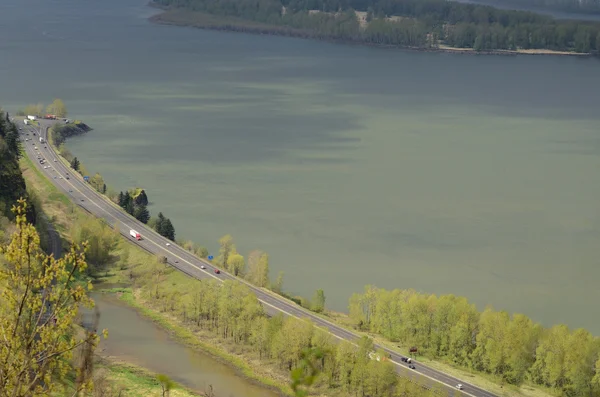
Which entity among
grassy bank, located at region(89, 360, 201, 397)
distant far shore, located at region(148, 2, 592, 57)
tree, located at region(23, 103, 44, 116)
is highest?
distant far shore, located at region(148, 2, 592, 57)

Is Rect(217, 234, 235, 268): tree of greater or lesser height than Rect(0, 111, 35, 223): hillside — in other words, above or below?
below

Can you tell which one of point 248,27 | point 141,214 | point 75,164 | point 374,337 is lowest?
point 374,337

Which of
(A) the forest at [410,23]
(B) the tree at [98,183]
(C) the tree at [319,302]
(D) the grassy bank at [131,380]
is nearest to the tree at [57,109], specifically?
(B) the tree at [98,183]

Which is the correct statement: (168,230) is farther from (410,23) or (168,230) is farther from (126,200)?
(410,23)

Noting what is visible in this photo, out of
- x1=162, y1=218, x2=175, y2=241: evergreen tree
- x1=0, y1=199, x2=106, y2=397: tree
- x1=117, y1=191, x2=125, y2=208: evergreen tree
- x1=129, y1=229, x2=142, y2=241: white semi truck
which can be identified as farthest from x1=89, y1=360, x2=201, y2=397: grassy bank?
x1=0, y1=199, x2=106, y2=397: tree

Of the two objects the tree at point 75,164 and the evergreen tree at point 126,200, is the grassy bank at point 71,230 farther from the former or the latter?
the tree at point 75,164

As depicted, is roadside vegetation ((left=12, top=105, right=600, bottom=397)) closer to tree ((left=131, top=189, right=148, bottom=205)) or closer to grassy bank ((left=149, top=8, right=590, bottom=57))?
tree ((left=131, top=189, right=148, bottom=205))

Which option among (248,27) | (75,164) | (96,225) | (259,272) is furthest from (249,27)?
(259,272)
